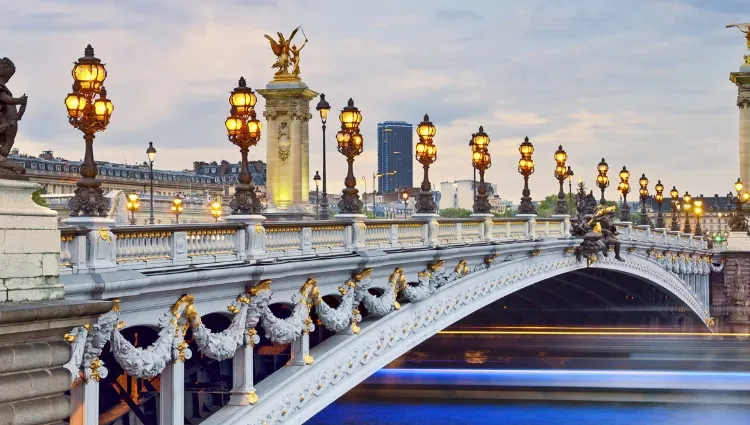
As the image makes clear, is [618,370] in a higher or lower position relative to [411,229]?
lower

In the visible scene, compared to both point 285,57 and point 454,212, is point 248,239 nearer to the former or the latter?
point 285,57

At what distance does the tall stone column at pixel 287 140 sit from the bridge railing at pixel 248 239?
77.3 feet

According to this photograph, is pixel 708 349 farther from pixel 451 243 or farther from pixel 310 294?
pixel 310 294

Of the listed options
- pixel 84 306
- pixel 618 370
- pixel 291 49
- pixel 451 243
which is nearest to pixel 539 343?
Answer: pixel 618 370

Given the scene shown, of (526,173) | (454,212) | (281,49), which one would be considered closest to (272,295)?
(526,173)

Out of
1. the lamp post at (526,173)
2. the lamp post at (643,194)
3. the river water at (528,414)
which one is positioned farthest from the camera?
the lamp post at (643,194)

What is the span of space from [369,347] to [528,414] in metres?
23.2

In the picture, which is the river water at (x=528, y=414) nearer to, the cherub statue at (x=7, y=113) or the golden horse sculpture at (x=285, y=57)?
the golden horse sculpture at (x=285, y=57)

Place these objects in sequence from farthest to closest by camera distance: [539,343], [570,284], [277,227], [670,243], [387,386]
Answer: [670,243] < [570,284] < [539,343] < [387,386] < [277,227]

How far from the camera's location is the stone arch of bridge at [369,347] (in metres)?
25.7

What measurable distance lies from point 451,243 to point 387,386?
820 inches

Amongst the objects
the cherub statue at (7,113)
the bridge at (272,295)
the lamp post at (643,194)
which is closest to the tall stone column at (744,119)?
the lamp post at (643,194)

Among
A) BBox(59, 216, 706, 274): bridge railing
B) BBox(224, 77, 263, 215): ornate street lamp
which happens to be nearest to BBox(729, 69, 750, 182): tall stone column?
BBox(59, 216, 706, 274): bridge railing

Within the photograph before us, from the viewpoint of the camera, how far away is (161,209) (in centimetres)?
5597
